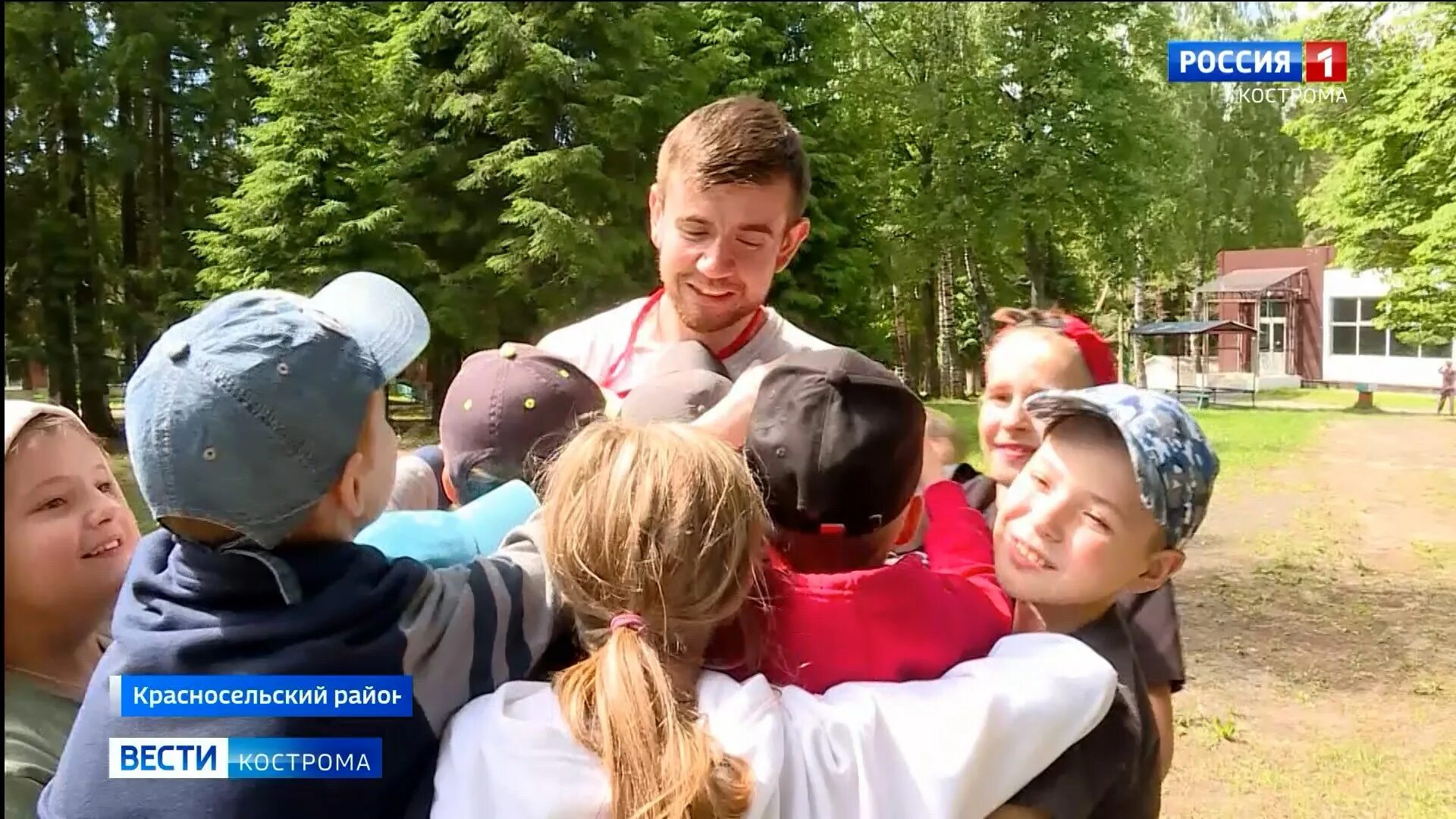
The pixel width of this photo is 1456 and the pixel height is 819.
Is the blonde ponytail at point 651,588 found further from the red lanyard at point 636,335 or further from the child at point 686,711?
the red lanyard at point 636,335

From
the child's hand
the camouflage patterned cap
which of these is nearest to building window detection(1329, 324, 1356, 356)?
the child's hand

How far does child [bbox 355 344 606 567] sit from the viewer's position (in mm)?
667

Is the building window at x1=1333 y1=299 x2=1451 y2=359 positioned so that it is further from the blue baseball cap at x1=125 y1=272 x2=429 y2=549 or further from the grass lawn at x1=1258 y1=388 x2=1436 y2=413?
the blue baseball cap at x1=125 y1=272 x2=429 y2=549

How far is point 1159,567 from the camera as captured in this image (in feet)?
2.14

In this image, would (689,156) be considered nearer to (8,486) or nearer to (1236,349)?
(8,486)

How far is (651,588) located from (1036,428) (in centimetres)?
42

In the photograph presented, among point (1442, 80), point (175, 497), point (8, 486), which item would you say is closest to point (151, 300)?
point (8, 486)

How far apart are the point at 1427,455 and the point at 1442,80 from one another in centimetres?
56

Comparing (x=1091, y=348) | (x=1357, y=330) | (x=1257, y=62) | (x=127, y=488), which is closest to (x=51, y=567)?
(x=127, y=488)

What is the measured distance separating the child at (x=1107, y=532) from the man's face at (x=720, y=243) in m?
0.38

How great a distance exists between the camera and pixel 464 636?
1.83 feet

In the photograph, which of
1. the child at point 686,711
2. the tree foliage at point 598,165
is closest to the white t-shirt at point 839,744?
the child at point 686,711

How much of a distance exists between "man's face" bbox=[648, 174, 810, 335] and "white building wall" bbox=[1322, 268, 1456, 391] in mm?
972

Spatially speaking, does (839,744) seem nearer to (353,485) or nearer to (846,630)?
(846,630)
